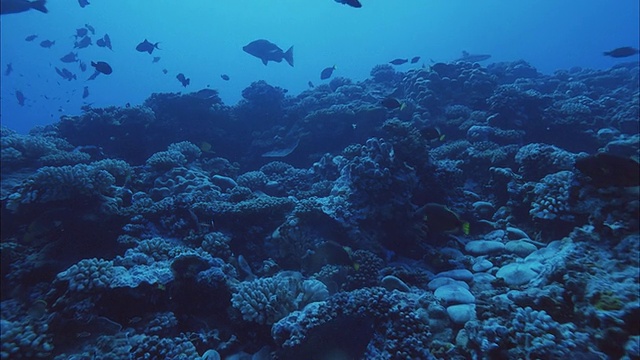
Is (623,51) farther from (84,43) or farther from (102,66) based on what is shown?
(84,43)

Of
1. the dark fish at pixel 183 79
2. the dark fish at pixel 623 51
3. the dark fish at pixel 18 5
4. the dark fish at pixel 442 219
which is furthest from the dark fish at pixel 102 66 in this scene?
the dark fish at pixel 623 51

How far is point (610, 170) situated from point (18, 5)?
31.0ft

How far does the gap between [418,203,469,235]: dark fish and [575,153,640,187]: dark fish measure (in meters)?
1.83

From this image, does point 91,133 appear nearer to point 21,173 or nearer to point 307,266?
point 21,173

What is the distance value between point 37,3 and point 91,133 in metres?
7.12

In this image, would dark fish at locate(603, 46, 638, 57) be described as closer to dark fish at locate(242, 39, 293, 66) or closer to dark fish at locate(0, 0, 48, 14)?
dark fish at locate(242, 39, 293, 66)

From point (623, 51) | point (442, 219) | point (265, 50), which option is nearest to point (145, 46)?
point (265, 50)

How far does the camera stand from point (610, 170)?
4.27 m

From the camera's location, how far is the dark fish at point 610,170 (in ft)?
12.7

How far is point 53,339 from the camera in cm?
380

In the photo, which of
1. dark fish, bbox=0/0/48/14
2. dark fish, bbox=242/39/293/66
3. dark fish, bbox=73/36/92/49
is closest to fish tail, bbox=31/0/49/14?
dark fish, bbox=0/0/48/14

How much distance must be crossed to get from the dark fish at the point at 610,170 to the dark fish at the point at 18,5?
895cm

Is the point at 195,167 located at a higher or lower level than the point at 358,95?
lower

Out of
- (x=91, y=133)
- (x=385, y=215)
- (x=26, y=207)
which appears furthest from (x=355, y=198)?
(x=91, y=133)
